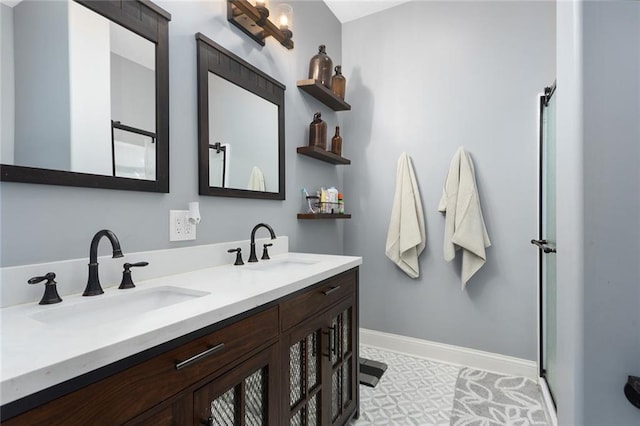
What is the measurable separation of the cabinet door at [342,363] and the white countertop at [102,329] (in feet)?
1.33

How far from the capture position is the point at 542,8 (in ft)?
6.62

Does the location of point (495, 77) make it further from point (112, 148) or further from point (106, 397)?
point (106, 397)

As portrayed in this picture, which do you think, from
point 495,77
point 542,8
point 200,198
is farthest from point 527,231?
point 200,198

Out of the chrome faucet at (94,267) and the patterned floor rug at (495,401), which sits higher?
the chrome faucet at (94,267)

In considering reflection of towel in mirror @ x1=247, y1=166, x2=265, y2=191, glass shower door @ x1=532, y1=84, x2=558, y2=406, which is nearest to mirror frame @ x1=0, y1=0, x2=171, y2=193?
reflection of towel in mirror @ x1=247, y1=166, x2=265, y2=191

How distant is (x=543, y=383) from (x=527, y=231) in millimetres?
918

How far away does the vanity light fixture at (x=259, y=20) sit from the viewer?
151cm

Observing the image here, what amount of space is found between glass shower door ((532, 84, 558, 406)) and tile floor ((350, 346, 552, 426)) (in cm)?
56

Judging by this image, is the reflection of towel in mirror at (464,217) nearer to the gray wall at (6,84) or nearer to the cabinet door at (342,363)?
the cabinet door at (342,363)

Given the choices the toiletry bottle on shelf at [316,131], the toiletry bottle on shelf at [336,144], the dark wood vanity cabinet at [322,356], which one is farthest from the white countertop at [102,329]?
the toiletry bottle on shelf at [336,144]

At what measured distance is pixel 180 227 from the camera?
126 centimetres

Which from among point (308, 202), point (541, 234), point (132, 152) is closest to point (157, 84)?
point (132, 152)

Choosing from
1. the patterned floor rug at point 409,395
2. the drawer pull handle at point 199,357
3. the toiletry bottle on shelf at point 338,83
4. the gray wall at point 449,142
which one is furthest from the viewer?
the toiletry bottle on shelf at point 338,83

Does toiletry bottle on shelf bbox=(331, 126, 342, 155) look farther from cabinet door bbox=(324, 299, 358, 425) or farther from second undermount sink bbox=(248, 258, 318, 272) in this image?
cabinet door bbox=(324, 299, 358, 425)
